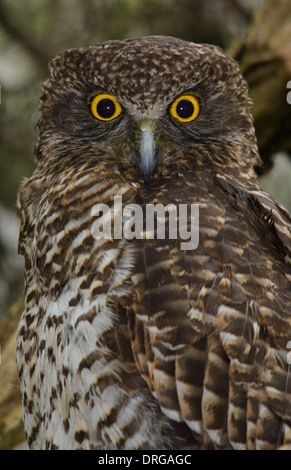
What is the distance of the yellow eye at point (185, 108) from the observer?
2551mm

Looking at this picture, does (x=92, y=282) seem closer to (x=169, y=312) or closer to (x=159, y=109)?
(x=169, y=312)

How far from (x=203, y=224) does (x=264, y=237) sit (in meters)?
0.23

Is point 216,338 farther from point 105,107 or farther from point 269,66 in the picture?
point 269,66

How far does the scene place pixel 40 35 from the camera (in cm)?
591

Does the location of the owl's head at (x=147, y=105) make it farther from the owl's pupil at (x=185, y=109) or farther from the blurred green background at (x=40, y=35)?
the blurred green background at (x=40, y=35)

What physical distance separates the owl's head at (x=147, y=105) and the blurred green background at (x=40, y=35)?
9.48ft

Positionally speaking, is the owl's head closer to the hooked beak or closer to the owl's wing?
the hooked beak

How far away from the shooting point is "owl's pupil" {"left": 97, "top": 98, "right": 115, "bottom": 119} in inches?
102

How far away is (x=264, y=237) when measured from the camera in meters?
2.35

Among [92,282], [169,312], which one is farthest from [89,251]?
[169,312]
